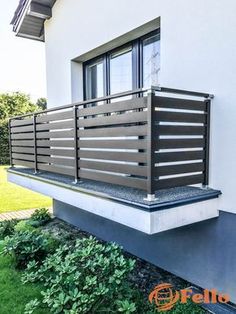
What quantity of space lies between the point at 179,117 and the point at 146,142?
1.97 ft

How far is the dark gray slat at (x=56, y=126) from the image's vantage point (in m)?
4.78

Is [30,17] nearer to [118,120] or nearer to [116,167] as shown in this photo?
[118,120]

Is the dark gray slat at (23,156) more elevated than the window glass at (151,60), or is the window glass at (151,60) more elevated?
the window glass at (151,60)

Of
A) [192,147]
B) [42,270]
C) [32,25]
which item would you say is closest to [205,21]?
[192,147]

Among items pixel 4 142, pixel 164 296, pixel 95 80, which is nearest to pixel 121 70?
pixel 95 80

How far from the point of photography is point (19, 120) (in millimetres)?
6809

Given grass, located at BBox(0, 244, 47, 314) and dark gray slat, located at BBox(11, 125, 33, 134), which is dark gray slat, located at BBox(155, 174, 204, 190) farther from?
dark gray slat, located at BBox(11, 125, 33, 134)

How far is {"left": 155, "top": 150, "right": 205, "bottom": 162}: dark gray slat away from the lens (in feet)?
10.4

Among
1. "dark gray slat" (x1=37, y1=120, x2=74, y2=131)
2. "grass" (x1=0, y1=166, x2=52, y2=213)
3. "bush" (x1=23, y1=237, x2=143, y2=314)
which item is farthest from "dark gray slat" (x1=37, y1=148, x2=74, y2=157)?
"grass" (x1=0, y1=166, x2=52, y2=213)

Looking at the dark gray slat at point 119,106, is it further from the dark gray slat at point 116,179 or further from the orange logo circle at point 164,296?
the orange logo circle at point 164,296

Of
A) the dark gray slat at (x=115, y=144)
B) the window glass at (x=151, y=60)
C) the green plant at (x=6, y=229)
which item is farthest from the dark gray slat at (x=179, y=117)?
the green plant at (x=6, y=229)

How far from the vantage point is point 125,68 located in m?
5.72

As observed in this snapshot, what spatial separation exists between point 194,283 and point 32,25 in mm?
7826

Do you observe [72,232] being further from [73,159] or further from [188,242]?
[188,242]
